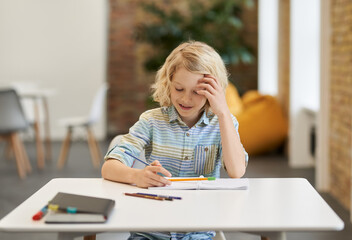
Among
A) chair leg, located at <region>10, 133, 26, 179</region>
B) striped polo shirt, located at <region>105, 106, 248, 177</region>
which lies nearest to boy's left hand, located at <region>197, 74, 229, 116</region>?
striped polo shirt, located at <region>105, 106, 248, 177</region>

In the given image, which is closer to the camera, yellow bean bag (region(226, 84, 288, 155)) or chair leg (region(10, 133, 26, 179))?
chair leg (region(10, 133, 26, 179))

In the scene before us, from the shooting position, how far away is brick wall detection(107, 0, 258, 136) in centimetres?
790

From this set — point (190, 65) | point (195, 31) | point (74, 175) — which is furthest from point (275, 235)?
point (195, 31)

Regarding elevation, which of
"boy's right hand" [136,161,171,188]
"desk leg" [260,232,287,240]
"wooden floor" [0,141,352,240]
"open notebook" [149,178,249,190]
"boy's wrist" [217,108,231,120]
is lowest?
"wooden floor" [0,141,352,240]

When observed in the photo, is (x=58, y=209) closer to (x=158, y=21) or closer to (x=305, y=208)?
(x=305, y=208)

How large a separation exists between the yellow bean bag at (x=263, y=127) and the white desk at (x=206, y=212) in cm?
433

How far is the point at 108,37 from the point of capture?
7930 millimetres

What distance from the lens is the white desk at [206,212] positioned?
1265 millimetres

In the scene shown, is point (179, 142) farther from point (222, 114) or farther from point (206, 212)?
point (206, 212)

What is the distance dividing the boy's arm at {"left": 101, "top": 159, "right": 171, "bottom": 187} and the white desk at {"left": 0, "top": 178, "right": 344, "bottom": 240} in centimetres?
3

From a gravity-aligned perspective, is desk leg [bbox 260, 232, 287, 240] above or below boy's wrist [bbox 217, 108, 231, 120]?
below

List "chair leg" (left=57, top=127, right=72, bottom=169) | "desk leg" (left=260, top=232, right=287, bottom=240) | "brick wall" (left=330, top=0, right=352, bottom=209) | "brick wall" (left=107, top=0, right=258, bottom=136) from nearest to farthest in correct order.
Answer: "desk leg" (left=260, top=232, right=287, bottom=240) → "brick wall" (left=330, top=0, right=352, bottom=209) → "chair leg" (left=57, top=127, right=72, bottom=169) → "brick wall" (left=107, top=0, right=258, bottom=136)

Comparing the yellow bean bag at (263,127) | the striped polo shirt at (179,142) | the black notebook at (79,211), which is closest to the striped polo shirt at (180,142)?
the striped polo shirt at (179,142)

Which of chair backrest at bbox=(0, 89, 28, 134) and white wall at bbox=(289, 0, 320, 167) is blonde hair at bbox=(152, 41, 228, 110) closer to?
chair backrest at bbox=(0, 89, 28, 134)
